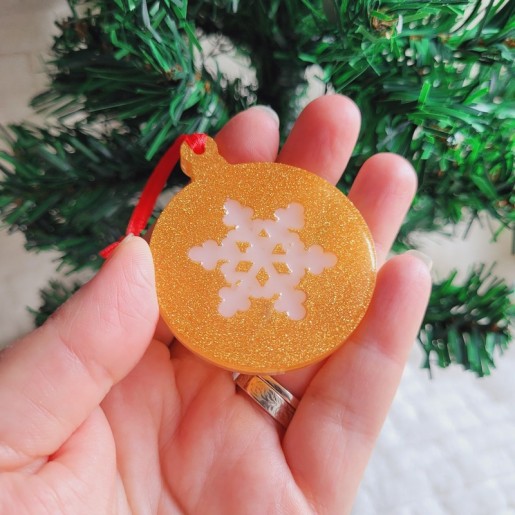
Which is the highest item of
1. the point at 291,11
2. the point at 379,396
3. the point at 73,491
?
the point at 291,11

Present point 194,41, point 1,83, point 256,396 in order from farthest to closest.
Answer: point 1,83 < point 256,396 < point 194,41

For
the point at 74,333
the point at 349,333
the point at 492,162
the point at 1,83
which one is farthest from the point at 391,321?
the point at 1,83

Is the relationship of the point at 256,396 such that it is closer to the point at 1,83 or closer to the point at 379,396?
the point at 379,396

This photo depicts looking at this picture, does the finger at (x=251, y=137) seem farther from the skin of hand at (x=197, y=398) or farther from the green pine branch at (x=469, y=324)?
the green pine branch at (x=469, y=324)

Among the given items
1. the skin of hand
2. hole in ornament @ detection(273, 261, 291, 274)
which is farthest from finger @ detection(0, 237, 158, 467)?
hole in ornament @ detection(273, 261, 291, 274)

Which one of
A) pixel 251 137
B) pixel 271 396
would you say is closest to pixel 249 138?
pixel 251 137

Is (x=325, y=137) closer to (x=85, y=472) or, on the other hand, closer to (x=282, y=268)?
(x=282, y=268)

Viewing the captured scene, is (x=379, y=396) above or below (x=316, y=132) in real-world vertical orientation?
below
